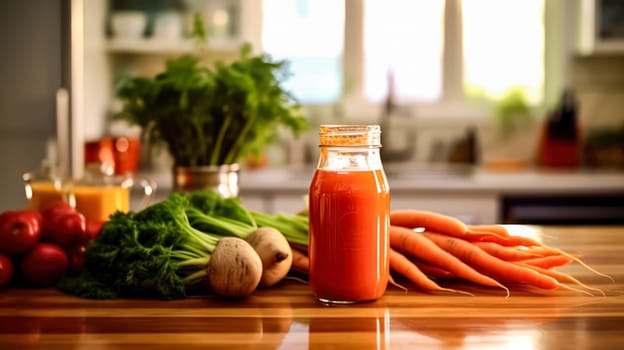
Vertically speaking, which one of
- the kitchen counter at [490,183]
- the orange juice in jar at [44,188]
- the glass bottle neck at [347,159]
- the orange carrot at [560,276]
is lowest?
the kitchen counter at [490,183]

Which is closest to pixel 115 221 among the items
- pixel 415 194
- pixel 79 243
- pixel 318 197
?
pixel 79 243

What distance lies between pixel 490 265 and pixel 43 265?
0.74m

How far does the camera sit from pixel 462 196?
3346 millimetres

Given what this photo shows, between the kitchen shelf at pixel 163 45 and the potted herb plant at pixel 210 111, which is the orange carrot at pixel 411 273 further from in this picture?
the kitchen shelf at pixel 163 45

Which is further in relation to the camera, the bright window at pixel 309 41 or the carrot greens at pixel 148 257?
the bright window at pixel 309 41

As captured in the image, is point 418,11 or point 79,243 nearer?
point 79,243

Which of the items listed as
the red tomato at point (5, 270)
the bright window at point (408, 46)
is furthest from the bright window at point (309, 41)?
the red tomato at point (5, 270)

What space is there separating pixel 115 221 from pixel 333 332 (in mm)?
432

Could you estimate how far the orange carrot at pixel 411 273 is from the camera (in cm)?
127

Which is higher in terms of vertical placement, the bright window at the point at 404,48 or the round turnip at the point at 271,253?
the bright window at the point at 404,48

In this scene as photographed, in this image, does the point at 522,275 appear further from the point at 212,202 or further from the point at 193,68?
the point at 193,68

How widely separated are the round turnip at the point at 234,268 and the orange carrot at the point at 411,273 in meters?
0.26

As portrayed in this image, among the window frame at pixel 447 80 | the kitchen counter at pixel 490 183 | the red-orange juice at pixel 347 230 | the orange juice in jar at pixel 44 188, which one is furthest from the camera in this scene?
the window frame at pixel 447 80

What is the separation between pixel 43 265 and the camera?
1.30m
